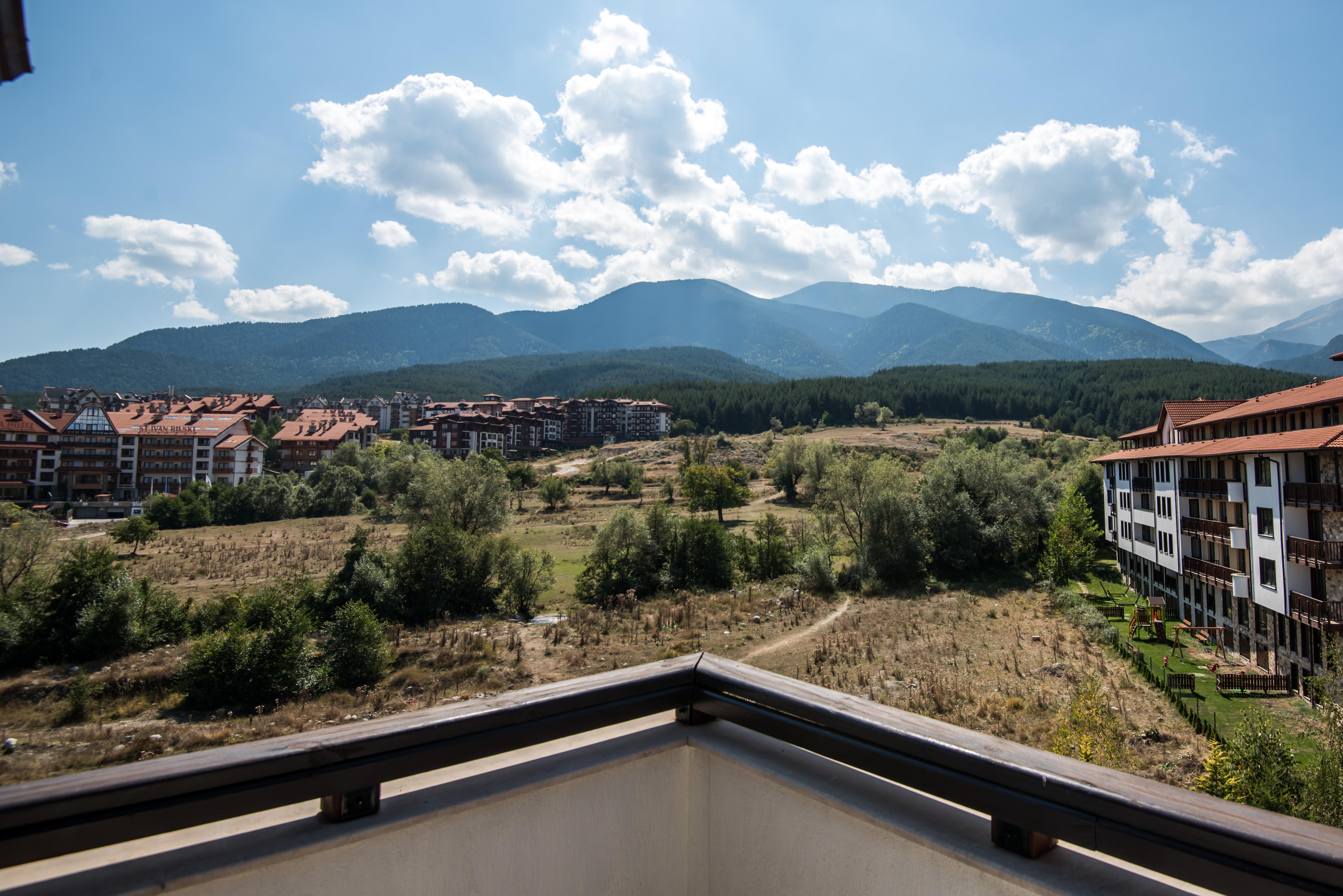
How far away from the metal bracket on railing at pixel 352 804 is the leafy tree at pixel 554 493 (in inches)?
2495

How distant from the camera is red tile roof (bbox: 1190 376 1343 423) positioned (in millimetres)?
23234

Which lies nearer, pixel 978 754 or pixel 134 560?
pixel 978 754

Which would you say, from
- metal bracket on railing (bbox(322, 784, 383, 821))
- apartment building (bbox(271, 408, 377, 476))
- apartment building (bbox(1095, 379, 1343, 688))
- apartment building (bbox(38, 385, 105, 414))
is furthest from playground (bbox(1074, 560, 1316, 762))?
apartment building (bbox(38, 385, 105, 414))

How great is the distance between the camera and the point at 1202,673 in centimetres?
2317

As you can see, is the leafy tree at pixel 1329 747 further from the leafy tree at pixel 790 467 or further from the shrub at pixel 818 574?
the leafy tree at pixel 790 467

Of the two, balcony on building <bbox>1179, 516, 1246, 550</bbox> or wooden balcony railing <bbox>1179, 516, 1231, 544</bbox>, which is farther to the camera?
wooden balcony railing <bbox>1179, 516, 1231, 544</bbox>

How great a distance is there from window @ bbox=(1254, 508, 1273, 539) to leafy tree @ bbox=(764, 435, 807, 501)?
40.4 m

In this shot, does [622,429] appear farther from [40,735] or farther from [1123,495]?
[40,735]

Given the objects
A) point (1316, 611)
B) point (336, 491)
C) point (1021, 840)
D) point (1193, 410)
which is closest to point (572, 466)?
point (336, 491)

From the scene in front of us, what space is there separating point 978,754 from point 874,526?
36.0 m

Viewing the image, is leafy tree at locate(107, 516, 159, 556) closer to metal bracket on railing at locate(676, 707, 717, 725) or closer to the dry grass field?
the dry grass field

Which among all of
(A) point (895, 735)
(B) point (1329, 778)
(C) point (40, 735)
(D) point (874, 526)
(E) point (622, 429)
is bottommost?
(C) point (40, 735)

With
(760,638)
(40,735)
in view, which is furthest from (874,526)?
(40,735)

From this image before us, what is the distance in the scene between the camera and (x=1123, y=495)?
3850cm
